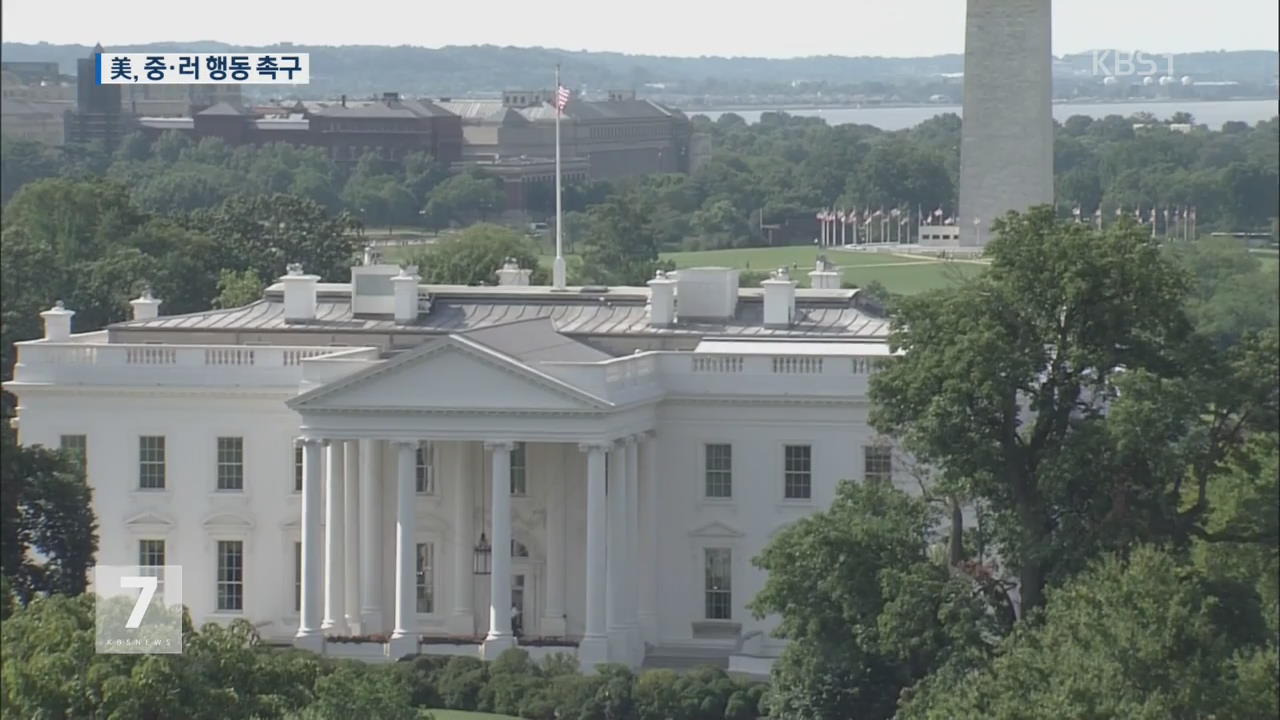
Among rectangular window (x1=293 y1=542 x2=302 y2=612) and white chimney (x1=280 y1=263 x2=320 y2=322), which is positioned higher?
white chimney (x1=280 y1=263 x2=320 y2=322)

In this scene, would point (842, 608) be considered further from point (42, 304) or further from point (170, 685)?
point (42, 304)

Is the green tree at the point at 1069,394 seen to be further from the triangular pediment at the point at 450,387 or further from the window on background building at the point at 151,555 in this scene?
the window on background building at the point at 151,555

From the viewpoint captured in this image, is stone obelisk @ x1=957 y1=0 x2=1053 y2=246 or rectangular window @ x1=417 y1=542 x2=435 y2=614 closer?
rectangular window @ x1=417 y1=542 x2=435 y2=614

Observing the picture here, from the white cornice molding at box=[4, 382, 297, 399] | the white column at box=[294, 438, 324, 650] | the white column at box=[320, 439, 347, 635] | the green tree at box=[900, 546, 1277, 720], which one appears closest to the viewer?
the green tree at box=[900, 546, 1277, 720]

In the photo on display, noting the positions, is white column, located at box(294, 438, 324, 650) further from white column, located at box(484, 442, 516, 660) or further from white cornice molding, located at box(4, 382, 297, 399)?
white column, located at box(484, 442, 516, 660)

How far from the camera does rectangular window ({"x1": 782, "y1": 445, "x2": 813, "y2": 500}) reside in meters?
90.8

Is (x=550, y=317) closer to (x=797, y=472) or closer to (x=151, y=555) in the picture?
(x=797, y=472)

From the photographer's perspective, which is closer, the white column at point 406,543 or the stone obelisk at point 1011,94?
the white column at point 406,543

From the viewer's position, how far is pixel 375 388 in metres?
88.5

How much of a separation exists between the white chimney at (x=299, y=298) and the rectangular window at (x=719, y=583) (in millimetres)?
12410

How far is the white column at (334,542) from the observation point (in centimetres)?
9012

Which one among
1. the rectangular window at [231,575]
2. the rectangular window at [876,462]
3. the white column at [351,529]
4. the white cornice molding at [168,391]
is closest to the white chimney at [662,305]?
the rectangular window at [876,462]

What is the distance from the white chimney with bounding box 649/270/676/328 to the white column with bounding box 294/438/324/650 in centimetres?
998

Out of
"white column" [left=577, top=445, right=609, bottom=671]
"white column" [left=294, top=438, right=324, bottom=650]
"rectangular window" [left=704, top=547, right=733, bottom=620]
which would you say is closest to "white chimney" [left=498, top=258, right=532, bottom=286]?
"rectangular window" [left=704, top=547, right=733, bottom=620]
